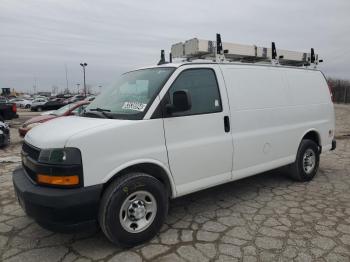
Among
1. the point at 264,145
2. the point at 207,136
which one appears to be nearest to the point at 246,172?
the point at 264,145

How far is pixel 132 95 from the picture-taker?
3920mm

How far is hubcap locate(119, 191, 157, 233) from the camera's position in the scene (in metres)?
3.37

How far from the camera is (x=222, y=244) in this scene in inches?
139

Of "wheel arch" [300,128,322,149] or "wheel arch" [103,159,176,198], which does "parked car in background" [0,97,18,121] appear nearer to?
"wheel arch" [103,159,176,198]

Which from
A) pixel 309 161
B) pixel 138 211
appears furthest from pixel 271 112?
pixel 138 211

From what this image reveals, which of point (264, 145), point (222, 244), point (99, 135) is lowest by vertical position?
point (222, 244)

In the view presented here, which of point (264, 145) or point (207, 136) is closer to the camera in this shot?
Result: point (207, 136)

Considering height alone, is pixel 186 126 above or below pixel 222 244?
above

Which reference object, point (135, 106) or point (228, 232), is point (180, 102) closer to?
point (135, 106)

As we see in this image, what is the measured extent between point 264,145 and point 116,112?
2.31m

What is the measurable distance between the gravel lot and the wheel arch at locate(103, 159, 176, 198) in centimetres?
59

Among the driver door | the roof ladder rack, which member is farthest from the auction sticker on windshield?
the roof ladder rack

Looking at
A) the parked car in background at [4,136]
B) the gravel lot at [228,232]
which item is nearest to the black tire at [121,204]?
the gravel lot at [228,232]

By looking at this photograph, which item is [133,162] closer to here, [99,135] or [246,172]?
[99,135]
